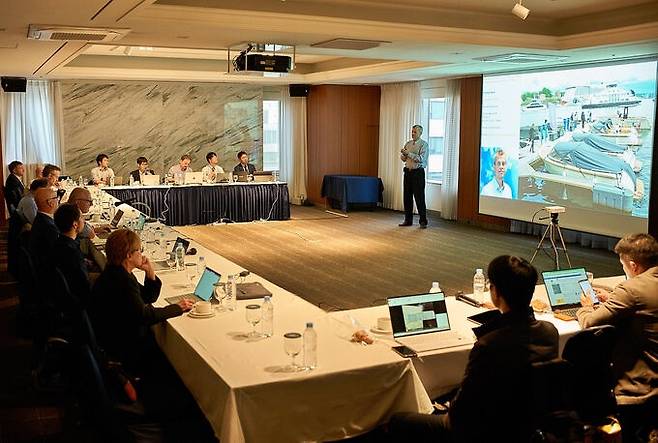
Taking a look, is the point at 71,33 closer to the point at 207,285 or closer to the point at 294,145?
the point at 207,285

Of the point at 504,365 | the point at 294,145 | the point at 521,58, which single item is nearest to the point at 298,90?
the point at 294,145

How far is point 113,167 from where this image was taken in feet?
45.7

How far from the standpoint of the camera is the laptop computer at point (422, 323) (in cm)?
349

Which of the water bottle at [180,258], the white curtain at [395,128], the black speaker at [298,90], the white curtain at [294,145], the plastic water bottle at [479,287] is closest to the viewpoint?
the plastic water bottle at [479,287]

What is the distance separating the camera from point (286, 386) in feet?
9.53

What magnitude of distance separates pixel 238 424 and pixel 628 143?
7.77 meters

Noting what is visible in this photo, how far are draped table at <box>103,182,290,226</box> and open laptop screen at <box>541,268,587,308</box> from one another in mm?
8458

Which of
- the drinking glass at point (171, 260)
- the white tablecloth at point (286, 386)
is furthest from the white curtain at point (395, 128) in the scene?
the white tablecloth at point (286, 386)

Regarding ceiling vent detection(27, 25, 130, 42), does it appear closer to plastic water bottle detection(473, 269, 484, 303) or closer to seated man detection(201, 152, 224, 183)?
plastic water bottle detection(473, 269, 484, 303)

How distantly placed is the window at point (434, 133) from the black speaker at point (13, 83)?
294 inches

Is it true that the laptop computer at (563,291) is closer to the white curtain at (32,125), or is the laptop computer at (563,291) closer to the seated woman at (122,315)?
the seated woman at (122,315)

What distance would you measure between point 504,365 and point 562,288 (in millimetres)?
1641

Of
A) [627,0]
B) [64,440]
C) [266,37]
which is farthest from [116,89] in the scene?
[64,440]

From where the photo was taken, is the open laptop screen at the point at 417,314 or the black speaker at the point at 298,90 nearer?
the open laptop screen at the point at 417,314
